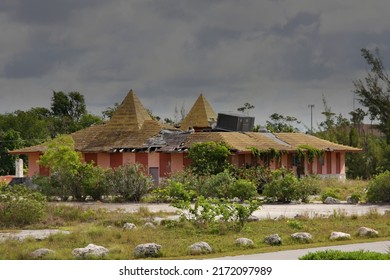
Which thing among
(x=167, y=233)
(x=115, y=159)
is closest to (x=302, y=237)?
(x=167, y=233)

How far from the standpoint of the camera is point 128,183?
37625mm

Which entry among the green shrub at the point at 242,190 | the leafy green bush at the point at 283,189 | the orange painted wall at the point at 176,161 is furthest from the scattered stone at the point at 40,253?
the orange painted wall at the point at 176,161

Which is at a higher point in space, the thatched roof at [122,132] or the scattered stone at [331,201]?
the thatched roof at [122,132]

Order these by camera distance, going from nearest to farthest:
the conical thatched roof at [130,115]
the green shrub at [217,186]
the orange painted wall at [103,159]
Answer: the green shrub at [217,186], the orange painted wall at [103,159], the conical thatched roof at [130,115]

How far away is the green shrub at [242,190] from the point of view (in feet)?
115

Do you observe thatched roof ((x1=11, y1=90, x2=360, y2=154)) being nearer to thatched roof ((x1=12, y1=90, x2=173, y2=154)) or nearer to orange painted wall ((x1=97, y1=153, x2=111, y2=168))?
thatched roof ((x1=12, y1=90, x2=173, y2=154))

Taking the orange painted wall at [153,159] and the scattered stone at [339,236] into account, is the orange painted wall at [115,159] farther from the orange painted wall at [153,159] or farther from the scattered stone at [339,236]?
the scattered stone at [339,236]

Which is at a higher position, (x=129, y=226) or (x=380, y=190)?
(x=380, y=190)

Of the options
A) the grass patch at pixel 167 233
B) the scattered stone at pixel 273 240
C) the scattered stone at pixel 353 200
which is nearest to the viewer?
the grass patch at pixel 167 233

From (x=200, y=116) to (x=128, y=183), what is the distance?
2250cm

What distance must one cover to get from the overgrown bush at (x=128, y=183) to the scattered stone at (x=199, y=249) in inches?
748

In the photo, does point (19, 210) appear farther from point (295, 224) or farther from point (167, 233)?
point (295, 224)

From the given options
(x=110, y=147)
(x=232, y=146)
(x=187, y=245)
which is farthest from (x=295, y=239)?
(x=110, y=147)
